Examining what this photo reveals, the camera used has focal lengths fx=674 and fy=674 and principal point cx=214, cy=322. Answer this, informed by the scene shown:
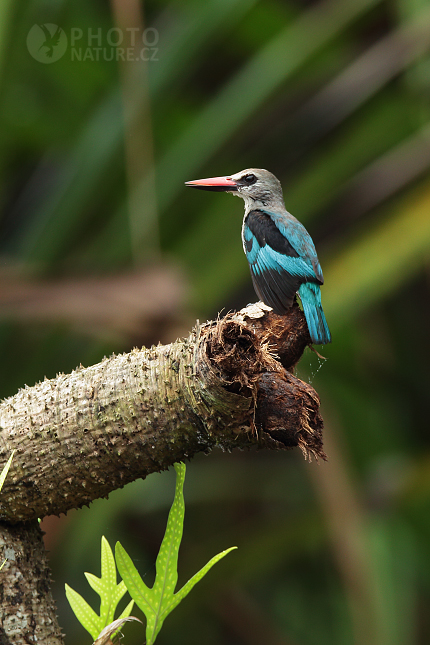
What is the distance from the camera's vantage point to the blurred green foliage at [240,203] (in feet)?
10.2

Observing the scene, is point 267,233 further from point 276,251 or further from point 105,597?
point 105,597

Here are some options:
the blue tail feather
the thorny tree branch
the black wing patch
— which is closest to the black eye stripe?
the black wing patch

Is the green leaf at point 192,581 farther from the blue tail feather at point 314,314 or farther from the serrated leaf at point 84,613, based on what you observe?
the blue tail feather at point 314,314

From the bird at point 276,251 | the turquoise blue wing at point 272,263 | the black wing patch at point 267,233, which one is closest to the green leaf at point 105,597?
the bird at point 276,251

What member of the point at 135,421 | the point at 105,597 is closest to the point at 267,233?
the point at 135,421

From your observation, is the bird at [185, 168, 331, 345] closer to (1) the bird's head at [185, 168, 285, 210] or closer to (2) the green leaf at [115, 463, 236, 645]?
(1) the bird's head at [185, 168, 285, 210]

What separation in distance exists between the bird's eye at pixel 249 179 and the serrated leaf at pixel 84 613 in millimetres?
1413

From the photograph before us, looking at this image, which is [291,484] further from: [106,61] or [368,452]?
[106,61]

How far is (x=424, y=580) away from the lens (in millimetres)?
4371

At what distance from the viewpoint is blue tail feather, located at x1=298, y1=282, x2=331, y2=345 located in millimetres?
1339

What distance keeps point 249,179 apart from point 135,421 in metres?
1.29

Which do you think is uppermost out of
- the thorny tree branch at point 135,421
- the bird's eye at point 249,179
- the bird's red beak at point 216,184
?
the bird's eye at point 249,179

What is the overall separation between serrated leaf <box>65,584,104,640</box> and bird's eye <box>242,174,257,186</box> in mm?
1413

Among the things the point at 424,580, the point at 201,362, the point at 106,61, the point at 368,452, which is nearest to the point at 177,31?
the point at 106,61
